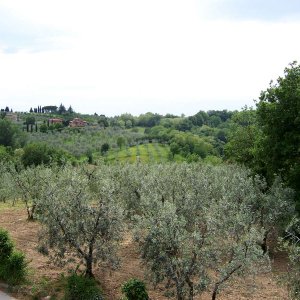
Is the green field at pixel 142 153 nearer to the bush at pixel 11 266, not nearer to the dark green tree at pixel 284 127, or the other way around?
the dark green tree at pixel 284 127

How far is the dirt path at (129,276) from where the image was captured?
1678cm

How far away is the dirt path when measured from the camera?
16781 millimetres

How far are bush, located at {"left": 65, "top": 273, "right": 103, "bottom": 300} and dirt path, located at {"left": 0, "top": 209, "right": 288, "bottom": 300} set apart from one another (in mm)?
917

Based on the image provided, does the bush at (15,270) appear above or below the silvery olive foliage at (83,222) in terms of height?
below

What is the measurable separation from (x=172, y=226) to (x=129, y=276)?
634 cm

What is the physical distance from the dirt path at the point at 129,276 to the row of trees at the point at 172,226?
36.1 inches

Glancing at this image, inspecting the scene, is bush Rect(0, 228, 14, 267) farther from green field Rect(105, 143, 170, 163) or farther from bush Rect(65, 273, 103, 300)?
green field Rect(105, 143, 170, 163)

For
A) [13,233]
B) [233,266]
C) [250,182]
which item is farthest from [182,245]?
[13,233]

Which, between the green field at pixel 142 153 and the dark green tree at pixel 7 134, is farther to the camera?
the dark green tree at pixel 7 134

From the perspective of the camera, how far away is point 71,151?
4114 inches

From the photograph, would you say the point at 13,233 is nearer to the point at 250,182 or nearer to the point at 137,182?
the point at 137,182

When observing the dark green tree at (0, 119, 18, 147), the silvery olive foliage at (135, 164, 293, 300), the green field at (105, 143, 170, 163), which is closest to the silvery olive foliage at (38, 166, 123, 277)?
the silvery olive foliage at (135, 164, 293, 300)

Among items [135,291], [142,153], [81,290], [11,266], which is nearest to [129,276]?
[81,290]

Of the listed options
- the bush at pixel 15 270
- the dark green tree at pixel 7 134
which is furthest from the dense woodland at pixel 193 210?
the dark green tree at pixel 7 134
